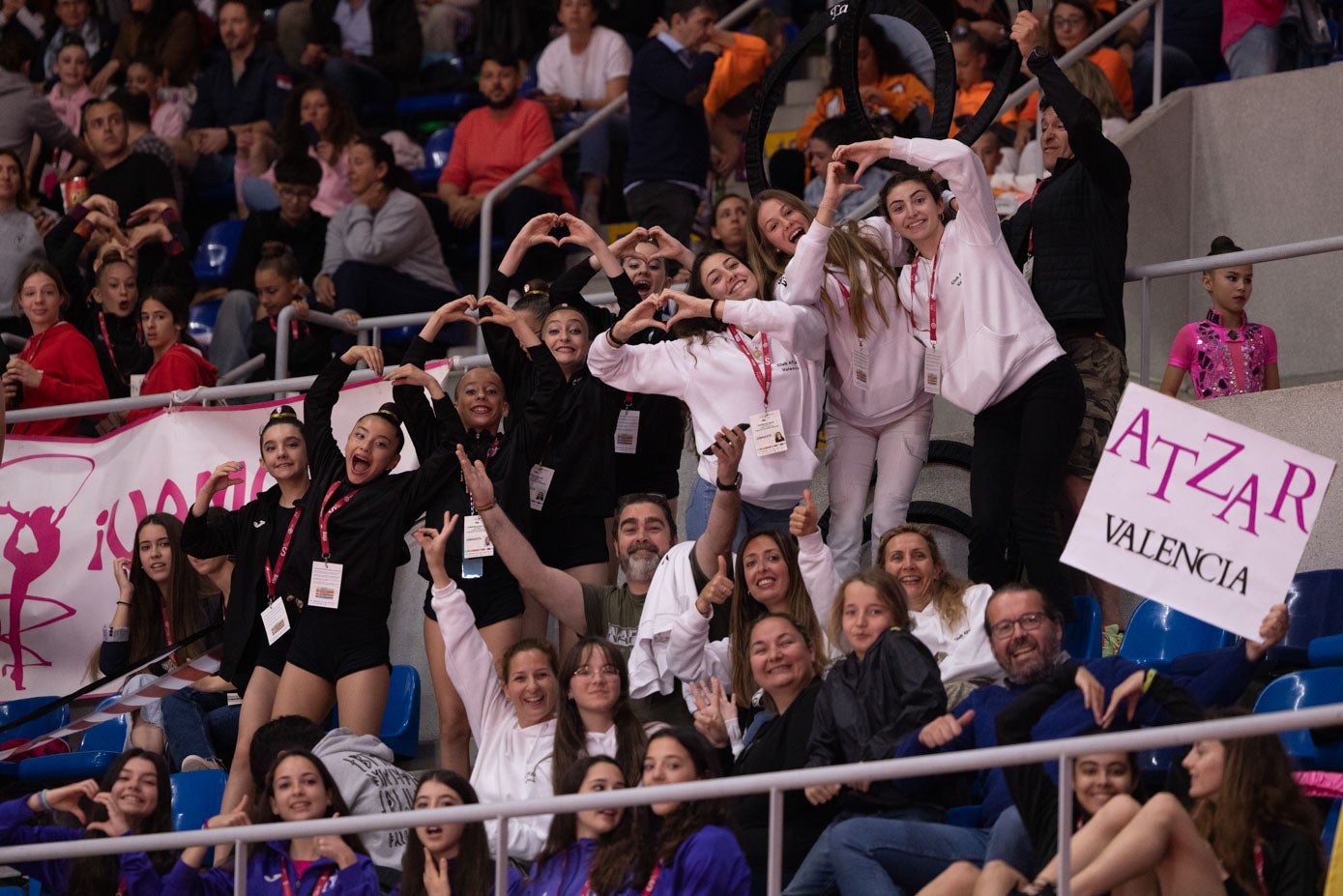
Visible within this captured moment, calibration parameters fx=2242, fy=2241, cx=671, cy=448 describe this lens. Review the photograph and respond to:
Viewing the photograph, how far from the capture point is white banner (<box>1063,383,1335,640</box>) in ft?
16.9

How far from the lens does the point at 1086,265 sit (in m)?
7.09

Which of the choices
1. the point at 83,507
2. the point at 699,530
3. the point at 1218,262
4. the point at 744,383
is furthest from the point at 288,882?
the point at 1218,262

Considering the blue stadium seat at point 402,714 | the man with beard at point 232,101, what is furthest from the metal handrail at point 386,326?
the man with beard at point 232,101

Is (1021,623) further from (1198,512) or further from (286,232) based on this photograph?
(286,232)

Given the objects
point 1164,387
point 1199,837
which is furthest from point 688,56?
point 1199,837

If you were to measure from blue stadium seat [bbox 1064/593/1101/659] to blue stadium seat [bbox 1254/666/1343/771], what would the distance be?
2.44 feet

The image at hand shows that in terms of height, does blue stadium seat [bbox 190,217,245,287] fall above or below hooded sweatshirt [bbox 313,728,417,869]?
above

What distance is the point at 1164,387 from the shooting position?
7750mm

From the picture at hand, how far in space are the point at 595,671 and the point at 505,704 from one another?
54 centimetres

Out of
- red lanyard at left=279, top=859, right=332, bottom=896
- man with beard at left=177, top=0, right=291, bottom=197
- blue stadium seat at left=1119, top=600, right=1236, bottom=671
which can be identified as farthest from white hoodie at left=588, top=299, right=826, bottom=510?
man with beard at left=177, top=0, right=291, bottom=197

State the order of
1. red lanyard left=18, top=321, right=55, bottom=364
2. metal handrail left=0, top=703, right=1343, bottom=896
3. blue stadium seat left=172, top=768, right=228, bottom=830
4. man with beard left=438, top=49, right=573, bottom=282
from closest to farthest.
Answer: metal handrail left=0, top=703, right=1343, bottom=896
blue stadium seat left=172, top=768, right=228, bottom=830
red lanyard left=18, top=321, right=55, bottom=364
man with beard left=438, top=49, right=573, bottom=282

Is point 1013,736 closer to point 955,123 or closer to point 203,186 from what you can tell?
point 955,123

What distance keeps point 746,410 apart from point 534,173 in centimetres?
394

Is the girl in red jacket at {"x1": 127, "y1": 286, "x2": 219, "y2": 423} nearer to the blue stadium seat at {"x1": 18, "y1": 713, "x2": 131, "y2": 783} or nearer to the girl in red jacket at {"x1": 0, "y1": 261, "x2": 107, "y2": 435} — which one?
the girl in red jacket at {"x1": 0, "y1": 261, "x2": 107, "y2": 435}
